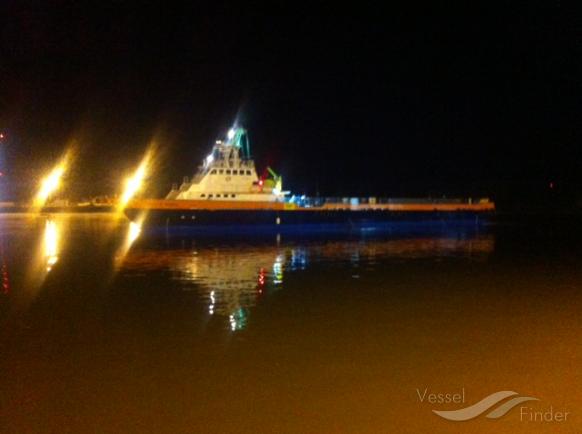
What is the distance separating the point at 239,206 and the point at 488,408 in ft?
90.2

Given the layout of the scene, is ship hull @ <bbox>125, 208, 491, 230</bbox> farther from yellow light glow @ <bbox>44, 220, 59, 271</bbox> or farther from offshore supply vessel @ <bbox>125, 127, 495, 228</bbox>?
yellow light glow @ <bbox>44, 220, 59, 271</bbox>

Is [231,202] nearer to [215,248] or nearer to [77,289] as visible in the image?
[215,248]

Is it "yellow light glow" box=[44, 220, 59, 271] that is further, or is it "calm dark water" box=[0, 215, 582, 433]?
"yellow light glow" box=[44, 220, 59, 271]

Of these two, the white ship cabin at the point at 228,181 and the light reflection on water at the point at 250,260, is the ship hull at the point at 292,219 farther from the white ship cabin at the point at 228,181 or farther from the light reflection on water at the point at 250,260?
the light reflection on water at the point at 250,260

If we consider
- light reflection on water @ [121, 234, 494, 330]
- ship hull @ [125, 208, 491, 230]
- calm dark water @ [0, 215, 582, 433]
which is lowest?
calm dark water @ [0, 215, 582, 433]

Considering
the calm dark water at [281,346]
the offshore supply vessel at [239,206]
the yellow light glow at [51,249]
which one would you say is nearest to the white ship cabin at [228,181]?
the offshore supply vessel at [239,206]

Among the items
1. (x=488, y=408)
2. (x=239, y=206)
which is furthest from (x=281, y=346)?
(x=239, y=206)

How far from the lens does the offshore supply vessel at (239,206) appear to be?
99.8 feet

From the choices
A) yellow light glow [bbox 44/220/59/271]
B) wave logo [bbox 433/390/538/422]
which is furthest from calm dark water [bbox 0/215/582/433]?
yellow light glow [bbox 44/220/59/271]

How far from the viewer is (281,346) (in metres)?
7.14

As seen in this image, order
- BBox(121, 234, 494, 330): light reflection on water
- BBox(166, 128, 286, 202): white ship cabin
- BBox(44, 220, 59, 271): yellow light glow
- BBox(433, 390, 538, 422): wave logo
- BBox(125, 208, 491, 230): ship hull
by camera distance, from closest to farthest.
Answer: BBox(433, 390, 538, 422): wave logo < BBox(121, 234, 494, 330): light reflection on water < BBox(44, 220, 59, 271): yellow light glow < BBox(125, 208, 491, 230): ship hull < BBox(166, 128, 286, 202): white ship cabin

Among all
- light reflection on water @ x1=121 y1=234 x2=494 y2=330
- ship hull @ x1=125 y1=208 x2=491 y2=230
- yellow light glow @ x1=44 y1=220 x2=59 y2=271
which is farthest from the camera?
ship hull @ x1=125 y1=208 x2=491 y2=230

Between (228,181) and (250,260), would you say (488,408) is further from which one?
(228,181)

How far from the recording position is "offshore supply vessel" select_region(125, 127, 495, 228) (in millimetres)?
30422
